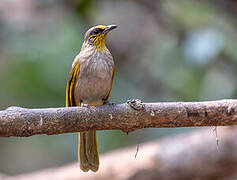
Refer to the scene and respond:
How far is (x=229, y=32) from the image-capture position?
7.65 meters

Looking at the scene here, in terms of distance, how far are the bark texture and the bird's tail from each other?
1.54 meters

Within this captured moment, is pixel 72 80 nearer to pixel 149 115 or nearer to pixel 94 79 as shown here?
pixel 94 79

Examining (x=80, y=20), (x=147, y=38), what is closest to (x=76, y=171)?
(x=80, y=20)

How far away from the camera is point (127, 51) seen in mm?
8422

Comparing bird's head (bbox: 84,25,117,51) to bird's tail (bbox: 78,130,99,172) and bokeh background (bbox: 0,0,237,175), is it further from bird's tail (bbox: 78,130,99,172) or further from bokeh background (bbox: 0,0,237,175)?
bokeh background (bbox: 0,0,237,175)

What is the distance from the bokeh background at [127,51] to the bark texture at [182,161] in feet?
1.90

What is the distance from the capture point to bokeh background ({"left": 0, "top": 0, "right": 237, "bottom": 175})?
705 centimetres

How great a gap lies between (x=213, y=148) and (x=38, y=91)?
11.3ft

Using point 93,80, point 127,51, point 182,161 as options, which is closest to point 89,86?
point 93,80

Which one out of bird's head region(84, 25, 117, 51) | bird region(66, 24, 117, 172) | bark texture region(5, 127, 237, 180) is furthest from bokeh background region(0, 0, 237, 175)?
bird region(66, 24, 117, 172)

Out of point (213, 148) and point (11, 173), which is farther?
point (11, 173)

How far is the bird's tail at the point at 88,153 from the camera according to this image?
471cm

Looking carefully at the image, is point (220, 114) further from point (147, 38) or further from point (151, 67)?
point (147, 38)

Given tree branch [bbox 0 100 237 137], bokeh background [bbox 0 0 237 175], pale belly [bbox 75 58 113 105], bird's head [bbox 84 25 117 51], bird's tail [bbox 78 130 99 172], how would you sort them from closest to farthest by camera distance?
tree branch [bbox 0 100 237 137], bird's tail [bbox 78 130 99 172], pale belly [bbox 75 58 113 105], bird's head [bbox 84 25 117 51], bokeh background [bbox 0 0 237 175]
